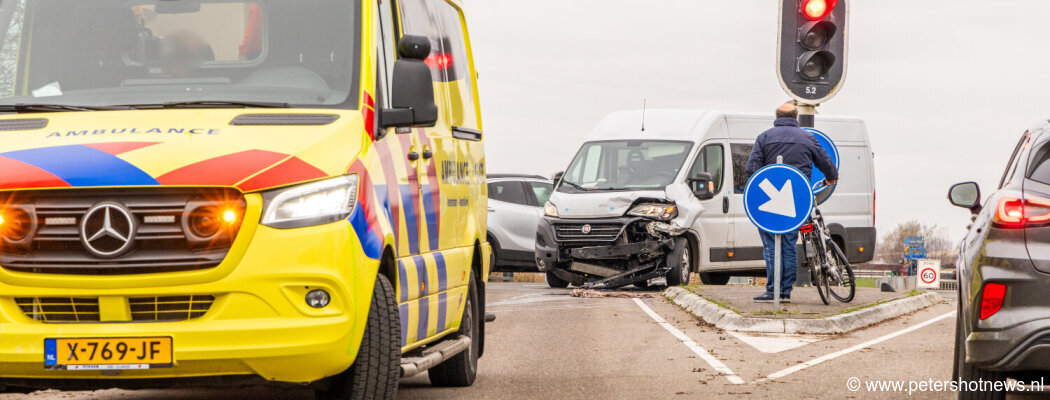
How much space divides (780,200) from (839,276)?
199 centimetres

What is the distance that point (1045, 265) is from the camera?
20.1 ft

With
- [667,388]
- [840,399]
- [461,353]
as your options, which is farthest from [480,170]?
[840,399]

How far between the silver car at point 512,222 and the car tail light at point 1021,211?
16823 mm

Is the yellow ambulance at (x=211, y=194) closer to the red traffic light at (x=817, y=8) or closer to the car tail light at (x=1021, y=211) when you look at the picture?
the car tail light at (x=1021, y=211)

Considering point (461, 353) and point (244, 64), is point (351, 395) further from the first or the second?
A: point (461, 353)


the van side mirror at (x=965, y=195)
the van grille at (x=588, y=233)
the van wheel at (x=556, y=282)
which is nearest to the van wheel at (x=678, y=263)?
the van grille at (x=588, y=233)

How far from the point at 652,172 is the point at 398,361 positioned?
14205 mm

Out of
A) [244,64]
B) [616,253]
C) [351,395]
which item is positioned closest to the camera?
[351,395]

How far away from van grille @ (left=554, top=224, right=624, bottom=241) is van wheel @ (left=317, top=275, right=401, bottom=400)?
1349 cm

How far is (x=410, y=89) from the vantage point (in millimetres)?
6684

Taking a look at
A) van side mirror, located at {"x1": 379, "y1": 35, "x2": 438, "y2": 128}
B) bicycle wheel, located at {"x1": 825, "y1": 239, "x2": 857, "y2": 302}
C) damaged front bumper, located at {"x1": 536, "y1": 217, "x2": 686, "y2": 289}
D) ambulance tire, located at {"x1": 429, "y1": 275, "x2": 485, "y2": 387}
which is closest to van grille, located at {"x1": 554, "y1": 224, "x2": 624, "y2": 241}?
damaged front bumper, located at {"x1": 536, "y1": 217, "x2": 686, "y2": 289}

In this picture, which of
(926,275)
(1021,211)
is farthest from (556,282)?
(926,275)

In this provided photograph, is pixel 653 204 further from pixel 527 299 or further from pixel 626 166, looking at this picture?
pixel 527 299

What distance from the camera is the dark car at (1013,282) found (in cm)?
611
